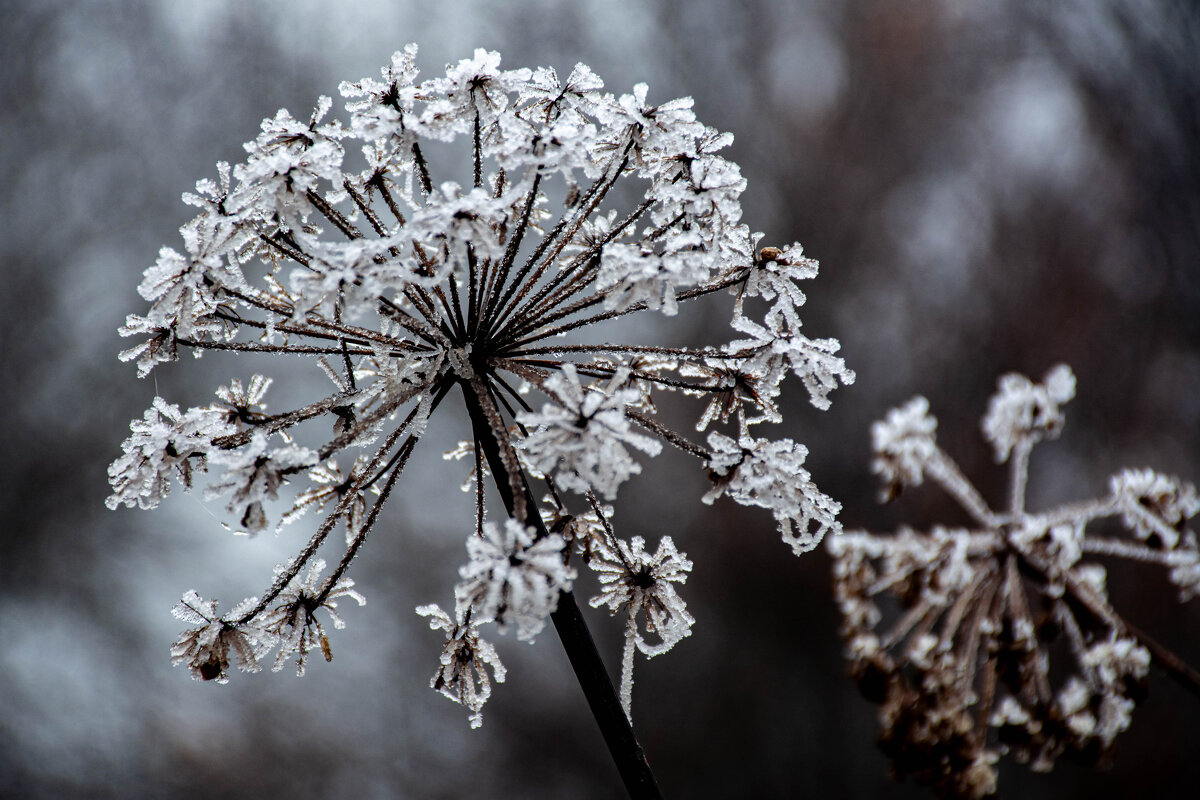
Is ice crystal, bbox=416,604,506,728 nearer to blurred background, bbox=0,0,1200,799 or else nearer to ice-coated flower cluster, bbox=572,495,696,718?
ice-coated flower cluster, bbox=572,495,696,718

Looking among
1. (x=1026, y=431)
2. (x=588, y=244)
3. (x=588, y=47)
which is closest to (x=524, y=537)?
(x=588, y=244)

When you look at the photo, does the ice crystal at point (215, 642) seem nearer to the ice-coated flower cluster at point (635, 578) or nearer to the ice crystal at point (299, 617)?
the ice crystal at point (299, 617)

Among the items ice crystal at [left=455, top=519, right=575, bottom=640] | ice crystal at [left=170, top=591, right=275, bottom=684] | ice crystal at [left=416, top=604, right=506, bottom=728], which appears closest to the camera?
ice crystal at [left=455, top=519, right=575, bottom=640]

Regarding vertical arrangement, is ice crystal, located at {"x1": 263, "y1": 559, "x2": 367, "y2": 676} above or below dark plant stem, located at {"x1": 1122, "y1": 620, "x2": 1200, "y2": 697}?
above

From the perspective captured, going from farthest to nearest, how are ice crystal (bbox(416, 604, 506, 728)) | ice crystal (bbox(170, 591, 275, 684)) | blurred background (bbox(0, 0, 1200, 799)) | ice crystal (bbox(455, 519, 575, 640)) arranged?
blurred background (bbox(0, 0, 1200, 799)), ice crystal (bbox(416, 604, 506, 728)), ice crystal (bbox(170, 591, 275, 684)), ice crystal (bbox(455, 519, 575, 640))

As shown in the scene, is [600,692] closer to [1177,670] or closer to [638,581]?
[638,581]

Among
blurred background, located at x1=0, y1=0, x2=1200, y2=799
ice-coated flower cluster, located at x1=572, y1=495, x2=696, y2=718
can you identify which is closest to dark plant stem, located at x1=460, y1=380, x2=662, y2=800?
ice-coated flower cluster, located at x1=572, y1=495, x2=696, y2=718

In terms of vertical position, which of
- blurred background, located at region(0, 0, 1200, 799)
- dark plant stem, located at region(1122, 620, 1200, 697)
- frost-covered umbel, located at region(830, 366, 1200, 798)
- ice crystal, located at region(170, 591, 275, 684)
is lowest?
dark plant stem, located at region(1122, 620, 1200, 697)
